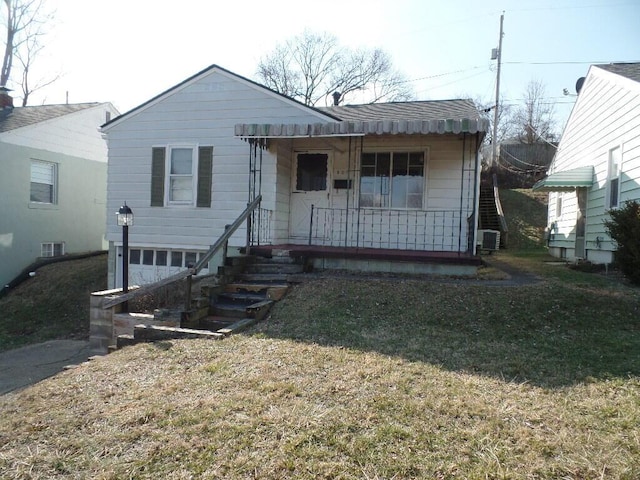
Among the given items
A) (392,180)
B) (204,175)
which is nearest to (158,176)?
(204,175)

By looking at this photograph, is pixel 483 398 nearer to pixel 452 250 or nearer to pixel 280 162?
pixel 452 250

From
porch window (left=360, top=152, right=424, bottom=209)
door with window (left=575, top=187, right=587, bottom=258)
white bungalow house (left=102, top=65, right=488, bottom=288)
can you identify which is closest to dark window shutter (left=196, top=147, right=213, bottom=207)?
white bungalow house (left=102, top=65, right=488, bottom=288)

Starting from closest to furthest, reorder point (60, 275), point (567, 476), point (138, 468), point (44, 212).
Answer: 1. point (567, 476)
2. point (138, 468)
3. point (60, 275)
4. point (44, 212)

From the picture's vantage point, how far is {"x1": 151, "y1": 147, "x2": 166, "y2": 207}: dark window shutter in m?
10.3

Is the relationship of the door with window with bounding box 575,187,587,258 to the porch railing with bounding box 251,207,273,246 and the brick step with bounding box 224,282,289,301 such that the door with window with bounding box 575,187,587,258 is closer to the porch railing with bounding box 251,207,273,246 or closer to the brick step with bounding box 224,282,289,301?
the porch railing with bounding box 251,207,273,246

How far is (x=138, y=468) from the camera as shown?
2.77 metres

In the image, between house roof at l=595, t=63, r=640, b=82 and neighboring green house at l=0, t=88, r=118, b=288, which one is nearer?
house roof at l=595, t=63, r=640, b=82

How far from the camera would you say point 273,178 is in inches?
369

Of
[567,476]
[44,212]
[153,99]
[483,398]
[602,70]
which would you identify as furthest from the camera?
[44,212]

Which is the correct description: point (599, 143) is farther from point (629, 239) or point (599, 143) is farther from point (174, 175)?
point (174, 175)

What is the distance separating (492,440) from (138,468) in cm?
232

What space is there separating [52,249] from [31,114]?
451 cm

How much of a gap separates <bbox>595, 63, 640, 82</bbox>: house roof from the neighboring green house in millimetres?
16238

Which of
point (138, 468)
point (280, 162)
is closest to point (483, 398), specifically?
point (138, 468)
